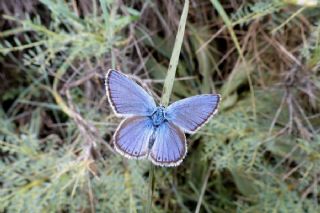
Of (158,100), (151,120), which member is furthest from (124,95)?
(158,100)

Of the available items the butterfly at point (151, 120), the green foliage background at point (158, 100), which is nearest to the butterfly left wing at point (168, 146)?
the butterfly at point (151, 120)

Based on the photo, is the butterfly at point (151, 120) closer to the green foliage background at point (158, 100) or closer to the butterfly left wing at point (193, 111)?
the butterfly left wing at point (193, 111)

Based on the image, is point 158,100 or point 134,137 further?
point 158,100

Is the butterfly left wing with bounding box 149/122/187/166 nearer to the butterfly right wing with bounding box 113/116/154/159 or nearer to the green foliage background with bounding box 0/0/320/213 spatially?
the butterfly right wing with bounding box 113/116/154/159

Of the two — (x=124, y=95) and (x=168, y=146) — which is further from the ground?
(x=124, y=95)

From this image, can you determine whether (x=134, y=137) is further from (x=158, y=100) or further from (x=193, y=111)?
(x=158, y=100)

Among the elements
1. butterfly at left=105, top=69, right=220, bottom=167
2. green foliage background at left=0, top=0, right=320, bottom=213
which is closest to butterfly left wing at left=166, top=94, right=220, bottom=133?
butterfly at left=105, top=69, right=220, bottom=167
